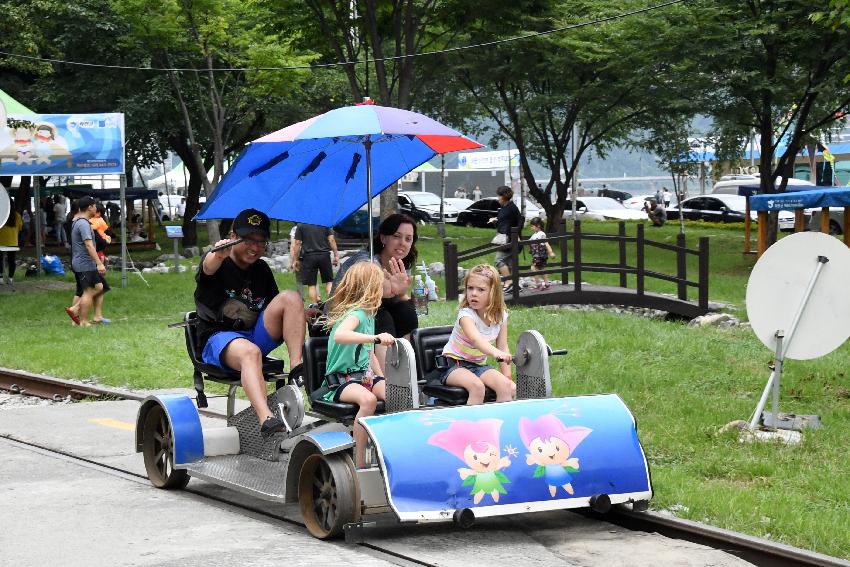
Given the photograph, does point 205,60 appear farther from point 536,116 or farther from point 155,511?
point 155,511

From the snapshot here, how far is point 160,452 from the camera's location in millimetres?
8273

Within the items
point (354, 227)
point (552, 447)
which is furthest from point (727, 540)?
point (354, 227)

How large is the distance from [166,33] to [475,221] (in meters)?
21.9

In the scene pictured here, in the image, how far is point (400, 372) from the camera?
7156mm

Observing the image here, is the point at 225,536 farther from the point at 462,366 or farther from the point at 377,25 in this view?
the point at 377,25

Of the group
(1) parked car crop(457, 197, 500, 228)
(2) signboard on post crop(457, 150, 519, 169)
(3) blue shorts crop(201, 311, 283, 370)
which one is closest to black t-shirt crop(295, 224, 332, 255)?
(3) blue shorts crop(201, 311, 283, 370)

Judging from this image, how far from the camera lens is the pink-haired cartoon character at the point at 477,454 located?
6.54 m

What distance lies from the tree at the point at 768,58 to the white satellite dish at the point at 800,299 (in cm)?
1876

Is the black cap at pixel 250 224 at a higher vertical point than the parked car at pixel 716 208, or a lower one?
higher

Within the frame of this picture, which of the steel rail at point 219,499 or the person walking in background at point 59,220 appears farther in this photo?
the person walking in background at point 59,220

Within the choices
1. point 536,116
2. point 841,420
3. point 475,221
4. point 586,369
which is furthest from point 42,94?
point 841,420

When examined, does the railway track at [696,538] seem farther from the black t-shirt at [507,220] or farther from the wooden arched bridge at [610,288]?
the black t-shirt at [507,220]

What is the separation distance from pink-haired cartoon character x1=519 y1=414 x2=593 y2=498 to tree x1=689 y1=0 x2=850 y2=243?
72.6ft

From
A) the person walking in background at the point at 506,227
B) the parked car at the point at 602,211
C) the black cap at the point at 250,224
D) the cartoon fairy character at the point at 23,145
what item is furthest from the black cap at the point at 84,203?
the parked car at the point at 602,211
